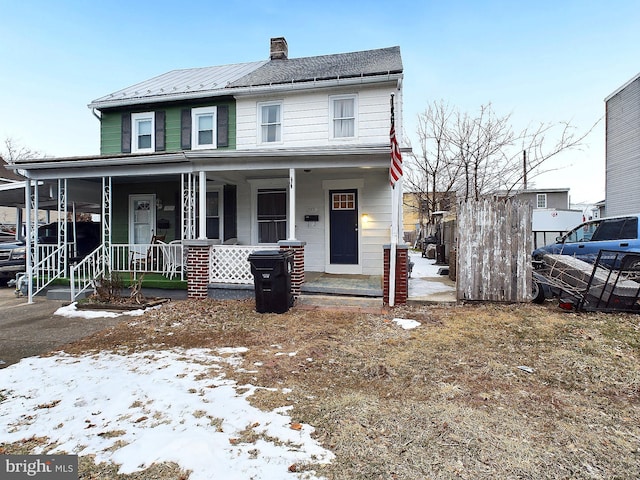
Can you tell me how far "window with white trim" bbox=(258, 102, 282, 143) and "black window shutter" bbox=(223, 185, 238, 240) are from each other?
179 centimetres

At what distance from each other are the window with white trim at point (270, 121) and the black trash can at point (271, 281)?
4930 millimetres

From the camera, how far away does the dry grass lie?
7.32 feet

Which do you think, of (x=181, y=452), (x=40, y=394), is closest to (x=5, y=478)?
(x=181, y=452)

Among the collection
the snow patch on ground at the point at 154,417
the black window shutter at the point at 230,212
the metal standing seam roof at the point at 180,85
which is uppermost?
the metal standing seam roof at the point at 180,85

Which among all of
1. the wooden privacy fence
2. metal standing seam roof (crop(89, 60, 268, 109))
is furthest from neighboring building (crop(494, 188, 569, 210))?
metal standing seam roof (crop(89, 60, 268, 109))

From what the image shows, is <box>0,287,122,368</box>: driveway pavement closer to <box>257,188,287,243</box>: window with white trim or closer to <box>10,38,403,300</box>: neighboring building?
<box>10,38,403,300</box>: neighboring building

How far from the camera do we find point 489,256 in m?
6.59

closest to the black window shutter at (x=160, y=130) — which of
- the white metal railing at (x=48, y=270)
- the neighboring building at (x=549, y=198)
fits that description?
the white metal railing at (x=48, y=270)

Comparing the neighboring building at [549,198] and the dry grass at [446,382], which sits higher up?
the neighboring building at [549,198]

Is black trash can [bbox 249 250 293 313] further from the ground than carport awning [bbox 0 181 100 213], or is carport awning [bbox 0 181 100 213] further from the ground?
carport awning [bbox 0 181 100 213]

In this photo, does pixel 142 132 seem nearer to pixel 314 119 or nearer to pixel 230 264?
pixel 314 119

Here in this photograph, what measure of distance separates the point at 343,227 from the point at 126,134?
7745 millimetres

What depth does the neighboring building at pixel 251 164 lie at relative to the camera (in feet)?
28.7

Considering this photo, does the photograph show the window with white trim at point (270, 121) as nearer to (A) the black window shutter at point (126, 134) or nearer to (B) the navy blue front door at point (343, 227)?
(B) the navy blue front door at point (343, 227)
